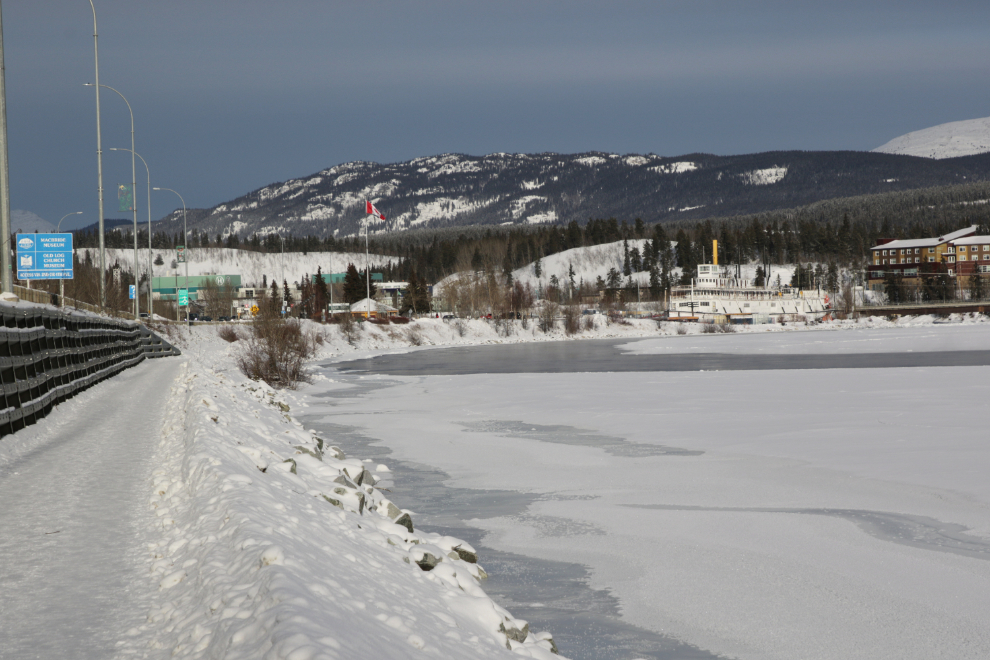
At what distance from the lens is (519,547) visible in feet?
34.2

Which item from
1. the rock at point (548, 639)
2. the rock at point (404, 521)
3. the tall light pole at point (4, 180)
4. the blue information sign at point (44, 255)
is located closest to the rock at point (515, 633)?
the rock at point (548, 639)

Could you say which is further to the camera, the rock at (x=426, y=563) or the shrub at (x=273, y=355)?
the shrub at (x=273, y=355)

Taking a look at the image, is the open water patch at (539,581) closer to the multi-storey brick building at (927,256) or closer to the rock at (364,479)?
the rock at (364,479)

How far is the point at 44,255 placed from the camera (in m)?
40.7

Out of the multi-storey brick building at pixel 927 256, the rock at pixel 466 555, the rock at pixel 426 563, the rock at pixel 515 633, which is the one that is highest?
the multi-storey brick building at pixel 927 256

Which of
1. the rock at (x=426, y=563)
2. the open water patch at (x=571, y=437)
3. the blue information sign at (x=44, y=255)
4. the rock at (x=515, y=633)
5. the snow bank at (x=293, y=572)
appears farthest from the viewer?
the blue information sign at (x=44, y=255)

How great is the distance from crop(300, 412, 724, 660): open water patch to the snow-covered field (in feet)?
0.59

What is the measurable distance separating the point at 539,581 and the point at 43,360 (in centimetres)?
1061

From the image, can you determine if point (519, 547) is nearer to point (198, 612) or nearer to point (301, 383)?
point (198, 612)

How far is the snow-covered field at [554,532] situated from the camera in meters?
5.46

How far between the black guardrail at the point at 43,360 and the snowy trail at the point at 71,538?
0.45 meters

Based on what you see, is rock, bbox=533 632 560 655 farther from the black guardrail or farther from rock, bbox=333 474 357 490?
the black guardrail

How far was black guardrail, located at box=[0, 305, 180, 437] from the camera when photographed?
12.0 metres

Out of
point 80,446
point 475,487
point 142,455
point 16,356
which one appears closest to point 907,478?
point 475,487
